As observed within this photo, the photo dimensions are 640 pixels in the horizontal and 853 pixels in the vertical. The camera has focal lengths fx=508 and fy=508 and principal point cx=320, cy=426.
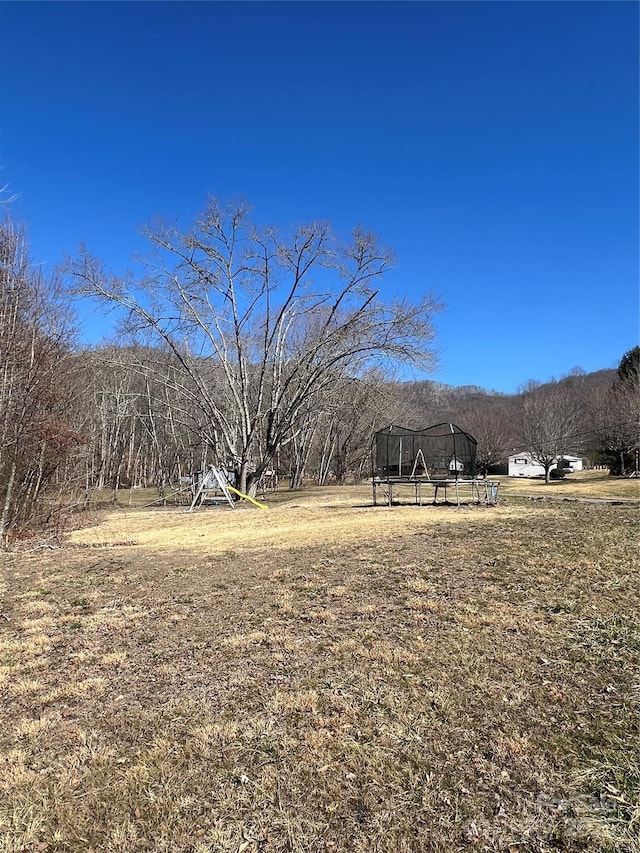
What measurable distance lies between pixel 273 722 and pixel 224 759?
36cm

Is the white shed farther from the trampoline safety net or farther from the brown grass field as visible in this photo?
the brown grass field

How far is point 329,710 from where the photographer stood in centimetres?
279

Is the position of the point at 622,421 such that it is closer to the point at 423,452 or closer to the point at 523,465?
the point at 423,452

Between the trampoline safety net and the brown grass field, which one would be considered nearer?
the brown grass field

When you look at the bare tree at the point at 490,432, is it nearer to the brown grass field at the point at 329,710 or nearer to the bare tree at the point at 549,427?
the bare tree at the point at 549,427

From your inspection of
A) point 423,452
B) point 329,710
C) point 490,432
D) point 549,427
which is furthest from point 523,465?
point 329,710

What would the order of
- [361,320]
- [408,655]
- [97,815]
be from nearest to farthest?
[97,815] < [408,655] < [361,320]

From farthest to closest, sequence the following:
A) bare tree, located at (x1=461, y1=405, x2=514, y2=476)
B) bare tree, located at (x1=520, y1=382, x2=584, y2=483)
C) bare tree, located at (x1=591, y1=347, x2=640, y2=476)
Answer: bare tree, located at (x1=461, y1=405, x2=514, y2=476) < bare tree, located at (x1=520, y1=382, x2=584, y2=483) < bare tree, located at (x1=591, y1=347, x2=640, y2=476)

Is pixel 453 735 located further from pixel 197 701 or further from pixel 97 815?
pixel 97 815

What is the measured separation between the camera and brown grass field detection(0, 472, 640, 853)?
6.47 feet

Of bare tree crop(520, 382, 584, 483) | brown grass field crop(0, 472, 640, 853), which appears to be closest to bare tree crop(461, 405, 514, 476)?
bare tree crop(520, 382, 584, 483)

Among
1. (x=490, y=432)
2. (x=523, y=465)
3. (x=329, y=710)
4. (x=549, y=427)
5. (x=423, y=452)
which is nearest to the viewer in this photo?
(x=329, y=710)

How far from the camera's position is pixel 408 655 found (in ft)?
11.3

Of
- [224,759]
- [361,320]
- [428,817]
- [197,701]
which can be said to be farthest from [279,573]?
[361,320]
